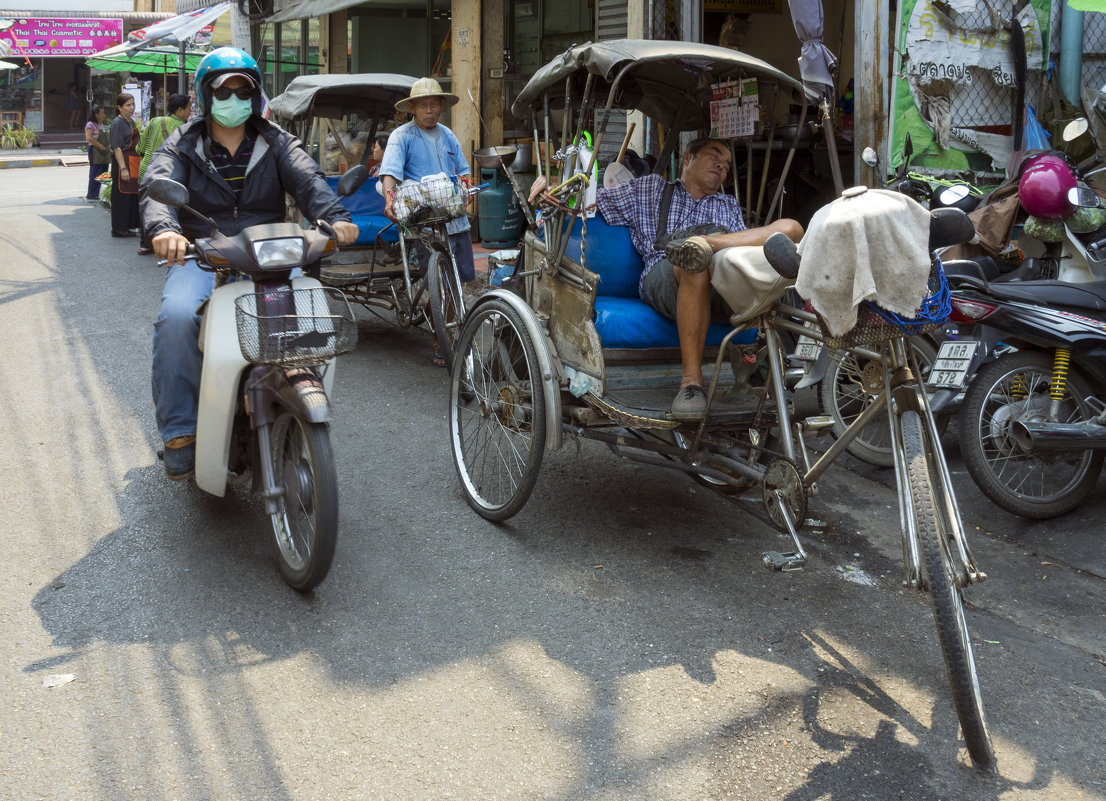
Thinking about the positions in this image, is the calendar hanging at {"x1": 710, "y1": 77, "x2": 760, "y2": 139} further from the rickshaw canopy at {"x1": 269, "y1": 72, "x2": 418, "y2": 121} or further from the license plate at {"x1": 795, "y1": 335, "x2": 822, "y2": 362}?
the rickshaw canopy at {"x1": 269, "y1": 72, "x2": 418, "y2": 121}

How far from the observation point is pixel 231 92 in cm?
440

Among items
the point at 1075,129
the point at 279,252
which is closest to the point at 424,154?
the point at 279,252

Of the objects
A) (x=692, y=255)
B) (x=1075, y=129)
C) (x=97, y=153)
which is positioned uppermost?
(x=97, y=153)

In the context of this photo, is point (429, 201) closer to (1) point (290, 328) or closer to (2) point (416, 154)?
(2) point (416, 154)

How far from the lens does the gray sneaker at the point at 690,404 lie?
4113 millimetres

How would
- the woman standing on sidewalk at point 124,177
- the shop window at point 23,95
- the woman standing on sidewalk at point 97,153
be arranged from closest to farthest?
the woman standing on sidewalk at point 124,177
the woman standing on sidewalk at point 97,153
the shop window at point 23,95

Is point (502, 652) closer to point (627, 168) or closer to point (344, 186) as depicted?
point (344, 186)

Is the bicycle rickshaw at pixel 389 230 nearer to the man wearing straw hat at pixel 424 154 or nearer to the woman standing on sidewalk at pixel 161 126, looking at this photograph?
the man wearing straw hat at pixel 424 154

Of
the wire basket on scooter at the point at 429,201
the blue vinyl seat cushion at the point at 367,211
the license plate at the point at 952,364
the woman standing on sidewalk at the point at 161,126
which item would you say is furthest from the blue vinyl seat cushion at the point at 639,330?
the woman standing on sidewalk at the point at 161,126

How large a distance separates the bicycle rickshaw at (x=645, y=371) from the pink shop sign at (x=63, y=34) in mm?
33745

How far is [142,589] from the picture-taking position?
13.1 ft

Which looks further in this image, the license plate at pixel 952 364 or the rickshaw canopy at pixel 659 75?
the license plate at pixel 952 364

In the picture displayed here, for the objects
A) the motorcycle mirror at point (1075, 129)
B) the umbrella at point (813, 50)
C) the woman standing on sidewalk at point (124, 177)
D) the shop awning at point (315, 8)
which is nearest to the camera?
the motorcycle mirror at point (1075, 129)

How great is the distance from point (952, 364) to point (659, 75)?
189 centimetres
